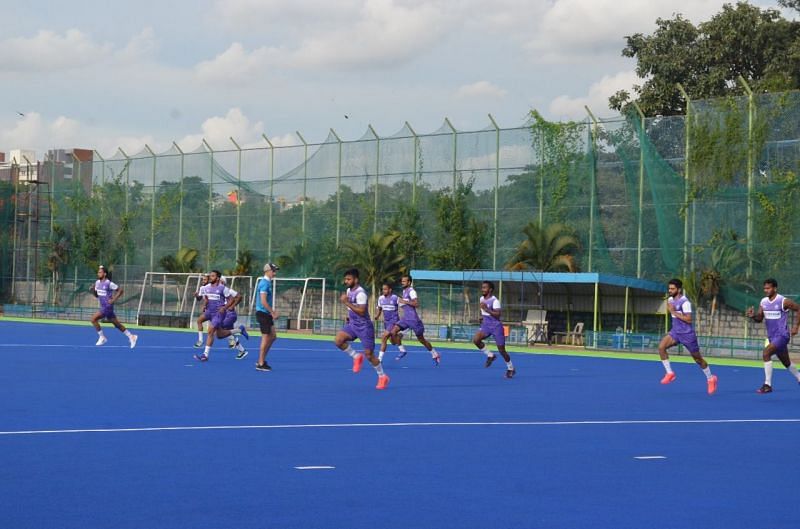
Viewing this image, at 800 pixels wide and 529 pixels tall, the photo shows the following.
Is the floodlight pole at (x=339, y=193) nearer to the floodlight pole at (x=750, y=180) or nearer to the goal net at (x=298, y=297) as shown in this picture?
the goal net at (x=298, y=297)

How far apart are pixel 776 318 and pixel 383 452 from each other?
1159 cm

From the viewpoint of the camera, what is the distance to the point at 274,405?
16.3 metres

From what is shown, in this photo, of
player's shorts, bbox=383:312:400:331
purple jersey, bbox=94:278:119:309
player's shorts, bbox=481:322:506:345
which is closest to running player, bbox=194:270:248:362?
purple jersey, bbox=94:278:119:309

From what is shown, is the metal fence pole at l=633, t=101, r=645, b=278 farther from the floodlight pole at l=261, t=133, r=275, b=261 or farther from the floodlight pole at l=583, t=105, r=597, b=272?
the floodlight pole at l=261, t=133, r=275, b=261

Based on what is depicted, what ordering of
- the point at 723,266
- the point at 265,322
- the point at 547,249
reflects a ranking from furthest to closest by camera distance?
1. the point at 547,249
2. the point at 723,266
3. the point at 265,322

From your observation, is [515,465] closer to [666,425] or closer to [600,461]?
[600,461]

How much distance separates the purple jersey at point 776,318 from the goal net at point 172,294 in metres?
33.9

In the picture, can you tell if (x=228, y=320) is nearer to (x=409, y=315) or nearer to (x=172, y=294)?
(x=409, y=315)

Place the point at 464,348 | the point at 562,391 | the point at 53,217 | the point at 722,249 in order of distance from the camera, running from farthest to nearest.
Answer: the point at 53,217 < the point at 722,249 < the point at 464,348 < the point at 562,391

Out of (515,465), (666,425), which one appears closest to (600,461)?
(515,465)

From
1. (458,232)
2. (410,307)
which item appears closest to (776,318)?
(410,307)

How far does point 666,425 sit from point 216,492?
730 centimetres

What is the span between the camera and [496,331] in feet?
80.7

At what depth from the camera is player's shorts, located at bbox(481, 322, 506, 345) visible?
24.4 metres
